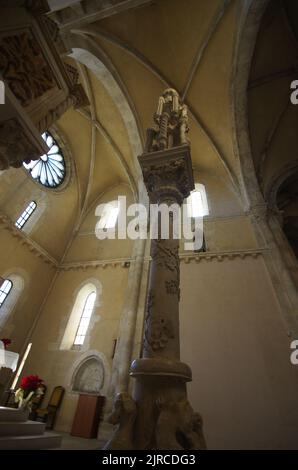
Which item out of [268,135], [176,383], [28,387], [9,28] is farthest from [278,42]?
[28,387]

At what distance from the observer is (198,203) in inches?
397

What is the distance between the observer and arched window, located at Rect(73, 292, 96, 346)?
8.26m

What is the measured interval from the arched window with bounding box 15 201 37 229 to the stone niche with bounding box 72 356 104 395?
5.52 metres

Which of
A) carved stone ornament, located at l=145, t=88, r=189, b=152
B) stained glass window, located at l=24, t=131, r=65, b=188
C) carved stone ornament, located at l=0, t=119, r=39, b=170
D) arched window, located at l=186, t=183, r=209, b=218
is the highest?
stained glass window, located at l=24, t=131, r=65, b=188

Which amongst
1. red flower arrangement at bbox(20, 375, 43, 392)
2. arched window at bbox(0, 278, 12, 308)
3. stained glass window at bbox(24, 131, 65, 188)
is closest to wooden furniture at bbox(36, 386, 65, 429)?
red flower arrangement at bbox(20, 375, 43, 392)

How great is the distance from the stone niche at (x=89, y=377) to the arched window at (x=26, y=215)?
552cm

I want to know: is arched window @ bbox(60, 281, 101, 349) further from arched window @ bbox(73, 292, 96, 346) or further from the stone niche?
the stone niche

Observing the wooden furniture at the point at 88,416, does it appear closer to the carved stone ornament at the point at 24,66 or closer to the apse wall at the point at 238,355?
the apse wall at the point at 238,355

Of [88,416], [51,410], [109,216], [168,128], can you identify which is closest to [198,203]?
[109,216]

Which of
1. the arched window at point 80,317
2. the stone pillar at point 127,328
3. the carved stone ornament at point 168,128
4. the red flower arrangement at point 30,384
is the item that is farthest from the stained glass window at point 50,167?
the red flower arrangement at point 30,384

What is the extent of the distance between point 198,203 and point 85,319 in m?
6.37

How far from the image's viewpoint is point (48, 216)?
10312mm

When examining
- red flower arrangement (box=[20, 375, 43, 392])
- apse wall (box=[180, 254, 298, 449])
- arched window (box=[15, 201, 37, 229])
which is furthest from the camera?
arched window (box=[15, 201, 37, 229])

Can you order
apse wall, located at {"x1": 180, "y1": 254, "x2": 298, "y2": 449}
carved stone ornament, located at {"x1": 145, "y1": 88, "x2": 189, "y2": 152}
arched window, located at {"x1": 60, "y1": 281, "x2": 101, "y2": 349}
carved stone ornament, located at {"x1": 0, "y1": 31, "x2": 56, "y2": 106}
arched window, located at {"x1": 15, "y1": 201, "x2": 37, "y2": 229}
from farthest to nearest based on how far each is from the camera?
Answer: 1. arched window, located at {"x1": 15, "y1": 201, "x2": 37, "y2": 229}
2. arched window, located at {"x1": 60, "y1": 281, "x2": 101, "y2": 349}
3. apse wall, located at {"x1": 180, "y1": 254, "x2": 298, "y2": 449}
4. carved stone ornament, located at {"x1": 145, "y1": 88, "x2": 189, "y2": 152}
5. carved stone ornament, located at {"x1": 0, "y1": 31, "x2": 56, "y2": 106}
